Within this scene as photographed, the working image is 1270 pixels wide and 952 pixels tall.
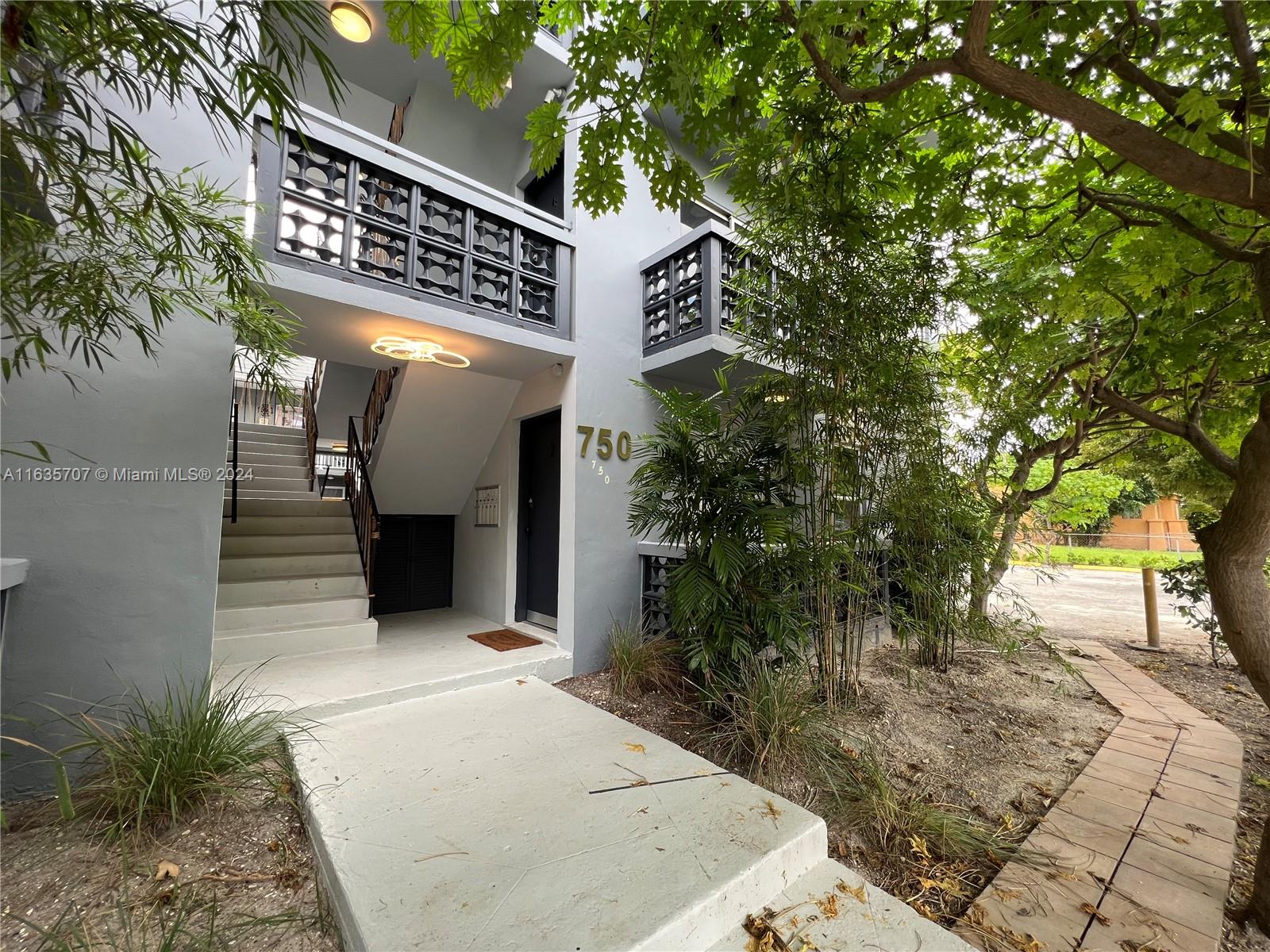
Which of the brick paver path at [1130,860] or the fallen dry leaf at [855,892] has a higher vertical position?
the fallen dry leaf at [855,892]

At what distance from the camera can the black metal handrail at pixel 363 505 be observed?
167 inches

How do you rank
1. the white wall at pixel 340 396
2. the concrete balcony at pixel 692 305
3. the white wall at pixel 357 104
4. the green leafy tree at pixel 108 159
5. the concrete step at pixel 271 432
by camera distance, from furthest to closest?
the white wall at pixel 340 396, the concrete step at pixel 271 432, the white wall at pixel 357 104, the concrete balcony at pixel 692 305, the green leafy tree at pixel 108 159

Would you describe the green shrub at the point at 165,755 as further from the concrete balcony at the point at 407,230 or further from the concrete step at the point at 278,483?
the concrete step at the point at 278,483

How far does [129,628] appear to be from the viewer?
223cm

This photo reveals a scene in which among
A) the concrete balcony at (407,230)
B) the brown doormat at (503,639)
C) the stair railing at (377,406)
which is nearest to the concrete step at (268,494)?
the stair railing at (377,406)

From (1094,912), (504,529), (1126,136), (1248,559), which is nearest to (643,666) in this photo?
(504,529)

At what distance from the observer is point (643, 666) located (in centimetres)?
345

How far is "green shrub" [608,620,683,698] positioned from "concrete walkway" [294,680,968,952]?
880 mm

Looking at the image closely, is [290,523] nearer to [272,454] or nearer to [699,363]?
[272,454]

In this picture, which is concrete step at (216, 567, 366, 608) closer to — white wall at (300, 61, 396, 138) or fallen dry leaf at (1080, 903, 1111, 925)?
white wall at (300, 61, 396, 138)

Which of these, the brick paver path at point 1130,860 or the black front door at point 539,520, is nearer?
the brick paver path at point 1130,860

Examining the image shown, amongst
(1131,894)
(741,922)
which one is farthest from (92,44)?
(1131,894)

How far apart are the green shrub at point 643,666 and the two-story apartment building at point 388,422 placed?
0.38 m

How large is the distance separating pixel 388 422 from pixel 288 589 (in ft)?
5.33
